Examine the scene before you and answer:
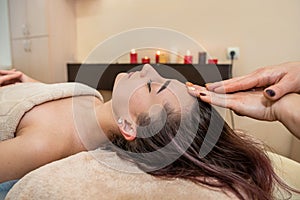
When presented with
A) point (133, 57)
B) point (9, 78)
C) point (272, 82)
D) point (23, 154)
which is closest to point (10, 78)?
point (9, 78)

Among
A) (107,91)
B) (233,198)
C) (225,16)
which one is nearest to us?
(233,198)

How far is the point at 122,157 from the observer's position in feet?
2.55

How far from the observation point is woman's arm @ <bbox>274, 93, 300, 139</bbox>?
63 cm

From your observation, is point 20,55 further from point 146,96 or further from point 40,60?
point 146,96

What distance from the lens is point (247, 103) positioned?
0.73 meters

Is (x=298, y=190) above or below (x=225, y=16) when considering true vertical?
below

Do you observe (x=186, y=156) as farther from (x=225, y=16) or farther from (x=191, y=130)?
(x=225, y=16)

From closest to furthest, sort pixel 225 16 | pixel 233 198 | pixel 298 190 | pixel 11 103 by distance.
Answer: pixel 233 198
pixel 298 190
pixel 11 103
pixel 225 16

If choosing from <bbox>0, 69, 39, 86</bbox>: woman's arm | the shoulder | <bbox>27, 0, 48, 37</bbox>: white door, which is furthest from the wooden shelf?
the shoulder

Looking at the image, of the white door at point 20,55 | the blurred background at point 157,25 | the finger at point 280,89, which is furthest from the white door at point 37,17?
the finger at point 280,89

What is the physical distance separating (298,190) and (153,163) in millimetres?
451

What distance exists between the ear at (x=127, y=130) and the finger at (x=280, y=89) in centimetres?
40

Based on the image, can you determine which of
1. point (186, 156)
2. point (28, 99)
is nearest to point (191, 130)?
point (186, 156)

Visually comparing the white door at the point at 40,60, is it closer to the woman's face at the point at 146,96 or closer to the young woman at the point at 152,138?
the young woman at the point at 152,138
